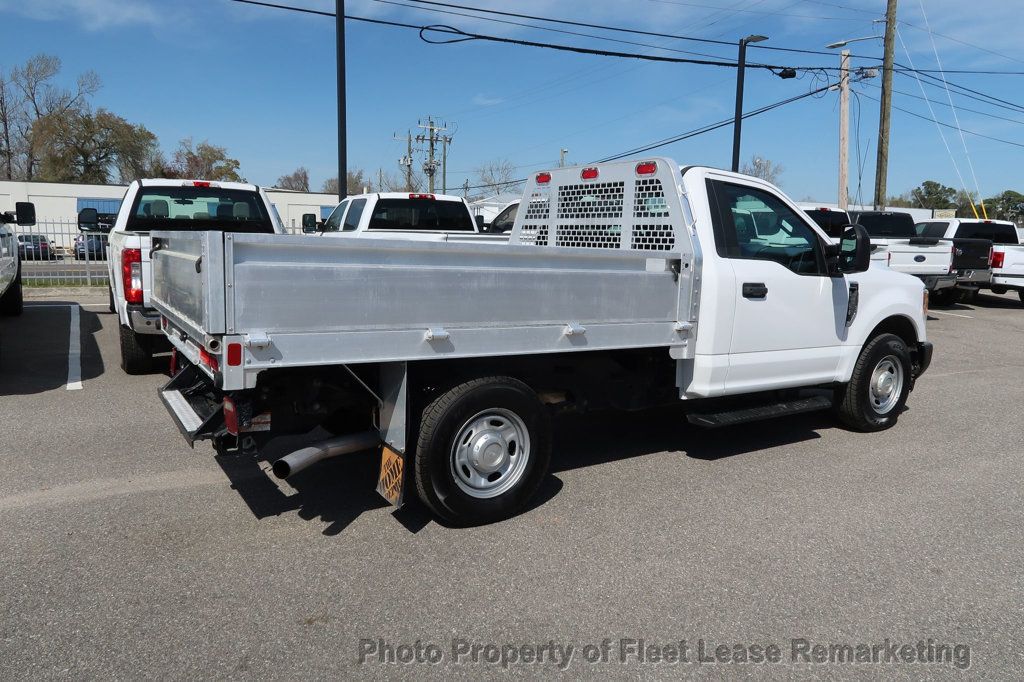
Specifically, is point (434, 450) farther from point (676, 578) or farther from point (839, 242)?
point (839, 242)

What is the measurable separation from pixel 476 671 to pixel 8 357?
8.65 metres

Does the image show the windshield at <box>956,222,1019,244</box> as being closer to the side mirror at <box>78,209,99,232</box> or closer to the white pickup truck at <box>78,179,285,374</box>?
the white pickup truck at <box>78,179,285,374</box>

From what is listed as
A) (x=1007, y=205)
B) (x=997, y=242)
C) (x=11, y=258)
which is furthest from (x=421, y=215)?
(x=1007, y=205)

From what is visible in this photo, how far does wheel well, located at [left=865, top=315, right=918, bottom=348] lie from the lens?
679cm

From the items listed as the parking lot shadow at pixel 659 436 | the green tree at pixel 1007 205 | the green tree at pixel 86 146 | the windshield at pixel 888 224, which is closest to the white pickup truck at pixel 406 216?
the parking lot shadow at pixel 659 436

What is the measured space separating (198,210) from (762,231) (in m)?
6.64

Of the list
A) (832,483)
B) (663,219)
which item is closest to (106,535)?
(663,219)

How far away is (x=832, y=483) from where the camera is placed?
540 centimetres

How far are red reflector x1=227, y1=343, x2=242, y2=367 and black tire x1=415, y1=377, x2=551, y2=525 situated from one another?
1064mm

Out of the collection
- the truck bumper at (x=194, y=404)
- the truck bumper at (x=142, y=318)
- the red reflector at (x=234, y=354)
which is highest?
the red reflector at (x=234, y=354)

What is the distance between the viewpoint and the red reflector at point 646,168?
17.6 feet

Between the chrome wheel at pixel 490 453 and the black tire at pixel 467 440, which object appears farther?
the chrome wheel at pixel 490 453

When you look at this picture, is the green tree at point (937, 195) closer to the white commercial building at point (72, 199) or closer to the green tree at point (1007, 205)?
the green tree at point (1007, 205)

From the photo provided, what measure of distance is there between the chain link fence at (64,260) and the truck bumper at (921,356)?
Result: 1574 cm
